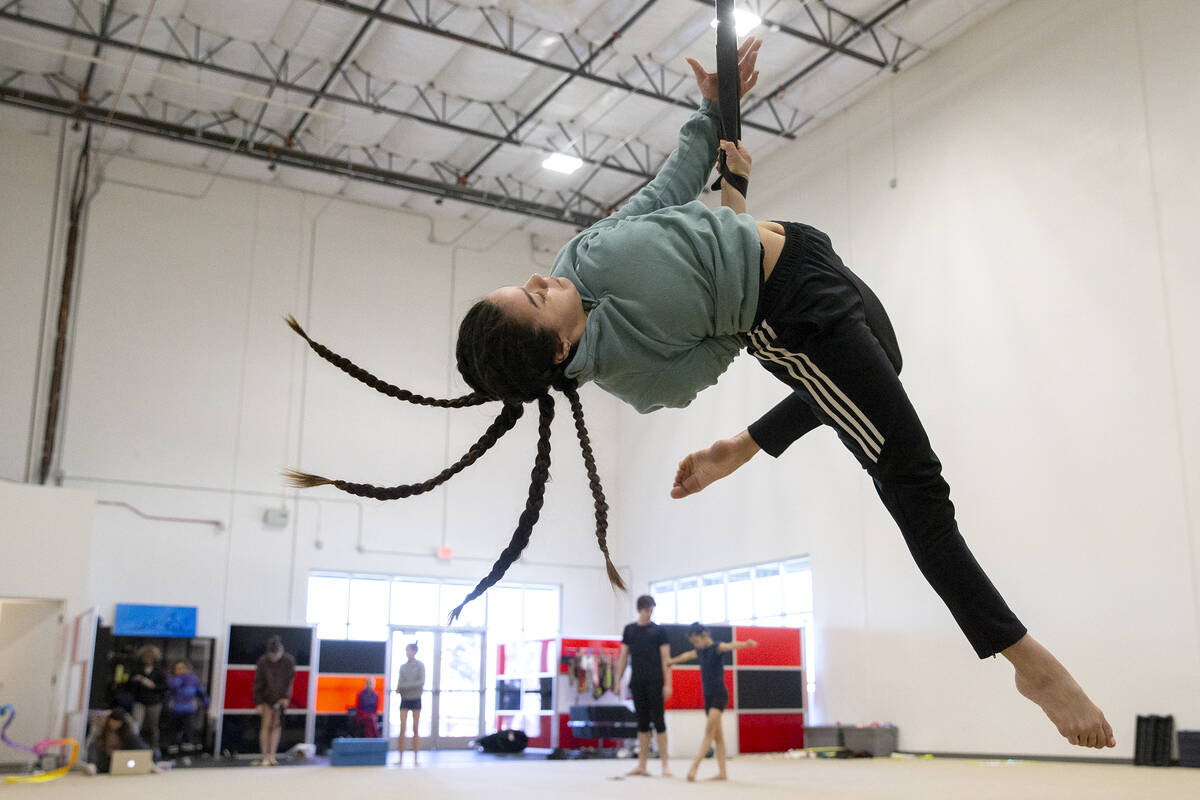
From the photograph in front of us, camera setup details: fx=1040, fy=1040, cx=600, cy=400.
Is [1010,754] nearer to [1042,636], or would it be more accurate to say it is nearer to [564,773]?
[1042,636]

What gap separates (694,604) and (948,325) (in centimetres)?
587

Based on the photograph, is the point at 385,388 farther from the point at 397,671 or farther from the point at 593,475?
the point at 397,671

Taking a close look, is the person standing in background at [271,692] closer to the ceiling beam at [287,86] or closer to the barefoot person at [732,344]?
the ceiling beam at [287,86]

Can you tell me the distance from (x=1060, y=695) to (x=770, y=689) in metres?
11.5

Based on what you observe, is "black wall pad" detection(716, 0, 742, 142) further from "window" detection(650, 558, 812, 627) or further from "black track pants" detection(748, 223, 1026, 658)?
"window" detection(650, 558, 812, 627)

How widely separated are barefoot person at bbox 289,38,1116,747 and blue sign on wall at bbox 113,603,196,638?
12.2 m

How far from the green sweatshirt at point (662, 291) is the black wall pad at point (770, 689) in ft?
37.0

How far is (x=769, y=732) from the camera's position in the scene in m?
12.7

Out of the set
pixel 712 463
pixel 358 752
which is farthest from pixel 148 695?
pixel 712 463

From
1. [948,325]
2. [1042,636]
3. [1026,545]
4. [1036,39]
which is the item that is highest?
[1036,39]

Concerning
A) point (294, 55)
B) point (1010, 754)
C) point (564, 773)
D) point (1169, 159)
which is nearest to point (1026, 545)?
point (1010, 754)

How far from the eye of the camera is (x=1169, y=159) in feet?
31.5

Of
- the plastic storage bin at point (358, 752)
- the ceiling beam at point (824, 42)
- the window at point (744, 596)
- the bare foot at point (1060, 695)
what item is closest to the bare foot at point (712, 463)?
the bare foot at point (1060, 695)

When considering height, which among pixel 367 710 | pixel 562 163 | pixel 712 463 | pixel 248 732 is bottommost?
pixel 248 732
